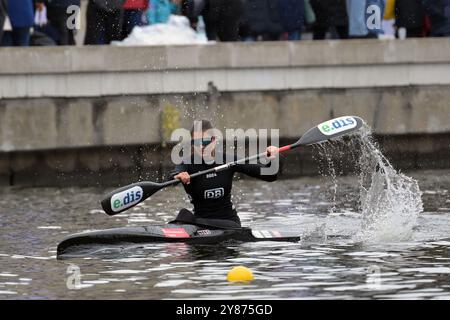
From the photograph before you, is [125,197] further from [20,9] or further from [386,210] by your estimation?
[20,9]

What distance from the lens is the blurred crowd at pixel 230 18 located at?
24.8 meters

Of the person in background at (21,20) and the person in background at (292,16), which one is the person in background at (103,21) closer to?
the person in background at (21,20)

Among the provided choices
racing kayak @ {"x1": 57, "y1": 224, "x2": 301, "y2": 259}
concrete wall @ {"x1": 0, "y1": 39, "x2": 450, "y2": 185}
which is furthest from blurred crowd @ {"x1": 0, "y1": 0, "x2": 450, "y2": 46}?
racing kayak @ {"x1": 57, "y1": 224, "x2": 301, "y2": 259}

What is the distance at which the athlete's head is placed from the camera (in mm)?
18516

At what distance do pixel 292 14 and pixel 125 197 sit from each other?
327 inches

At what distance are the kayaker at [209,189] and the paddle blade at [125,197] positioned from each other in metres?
0.39

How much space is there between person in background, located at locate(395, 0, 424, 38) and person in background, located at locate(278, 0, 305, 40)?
1566 millimetres

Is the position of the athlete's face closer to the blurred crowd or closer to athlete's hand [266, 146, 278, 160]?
athlete's hand [266, 146, 278, 160]

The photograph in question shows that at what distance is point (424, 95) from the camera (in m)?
26.9

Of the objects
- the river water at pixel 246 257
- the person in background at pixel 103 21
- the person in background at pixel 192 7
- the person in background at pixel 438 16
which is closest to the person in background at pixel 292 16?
the person in background at pixel 192 7

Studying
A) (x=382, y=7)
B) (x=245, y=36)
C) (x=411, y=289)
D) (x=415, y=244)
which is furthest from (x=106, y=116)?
(x=411, y=289)

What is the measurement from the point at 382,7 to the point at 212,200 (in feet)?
25.8

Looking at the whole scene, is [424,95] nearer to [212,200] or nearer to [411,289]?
[212,200]
